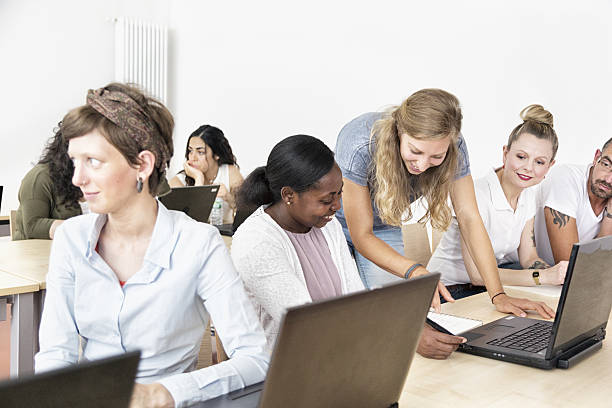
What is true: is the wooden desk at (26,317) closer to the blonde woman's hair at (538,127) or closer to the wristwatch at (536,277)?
the wristwatch at (536,277)

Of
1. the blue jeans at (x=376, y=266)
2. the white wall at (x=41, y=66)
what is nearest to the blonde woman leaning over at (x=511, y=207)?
the blue jeans at (x=376, y=266)

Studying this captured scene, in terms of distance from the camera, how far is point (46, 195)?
2.80 m

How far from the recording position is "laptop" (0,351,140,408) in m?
0.53

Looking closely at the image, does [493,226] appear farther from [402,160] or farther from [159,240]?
[159,240]

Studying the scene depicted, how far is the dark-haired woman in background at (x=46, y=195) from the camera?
108 inches

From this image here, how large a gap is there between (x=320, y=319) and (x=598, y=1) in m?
3.45

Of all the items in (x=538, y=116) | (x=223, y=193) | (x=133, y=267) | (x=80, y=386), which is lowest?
(x=223, y=193)

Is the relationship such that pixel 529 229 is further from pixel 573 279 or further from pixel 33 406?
pixel 33 406

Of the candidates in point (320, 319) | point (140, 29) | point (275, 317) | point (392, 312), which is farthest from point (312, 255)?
point (140, 29)

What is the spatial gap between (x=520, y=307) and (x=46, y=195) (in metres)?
2.04

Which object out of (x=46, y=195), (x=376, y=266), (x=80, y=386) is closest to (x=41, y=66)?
(x=46, y=195)

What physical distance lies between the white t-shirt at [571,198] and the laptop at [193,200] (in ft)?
4.80

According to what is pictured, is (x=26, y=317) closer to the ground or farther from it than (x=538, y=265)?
closer to the ground

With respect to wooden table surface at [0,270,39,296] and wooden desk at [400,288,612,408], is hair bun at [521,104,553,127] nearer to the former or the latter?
wooden desk at [400,288,612,408]
